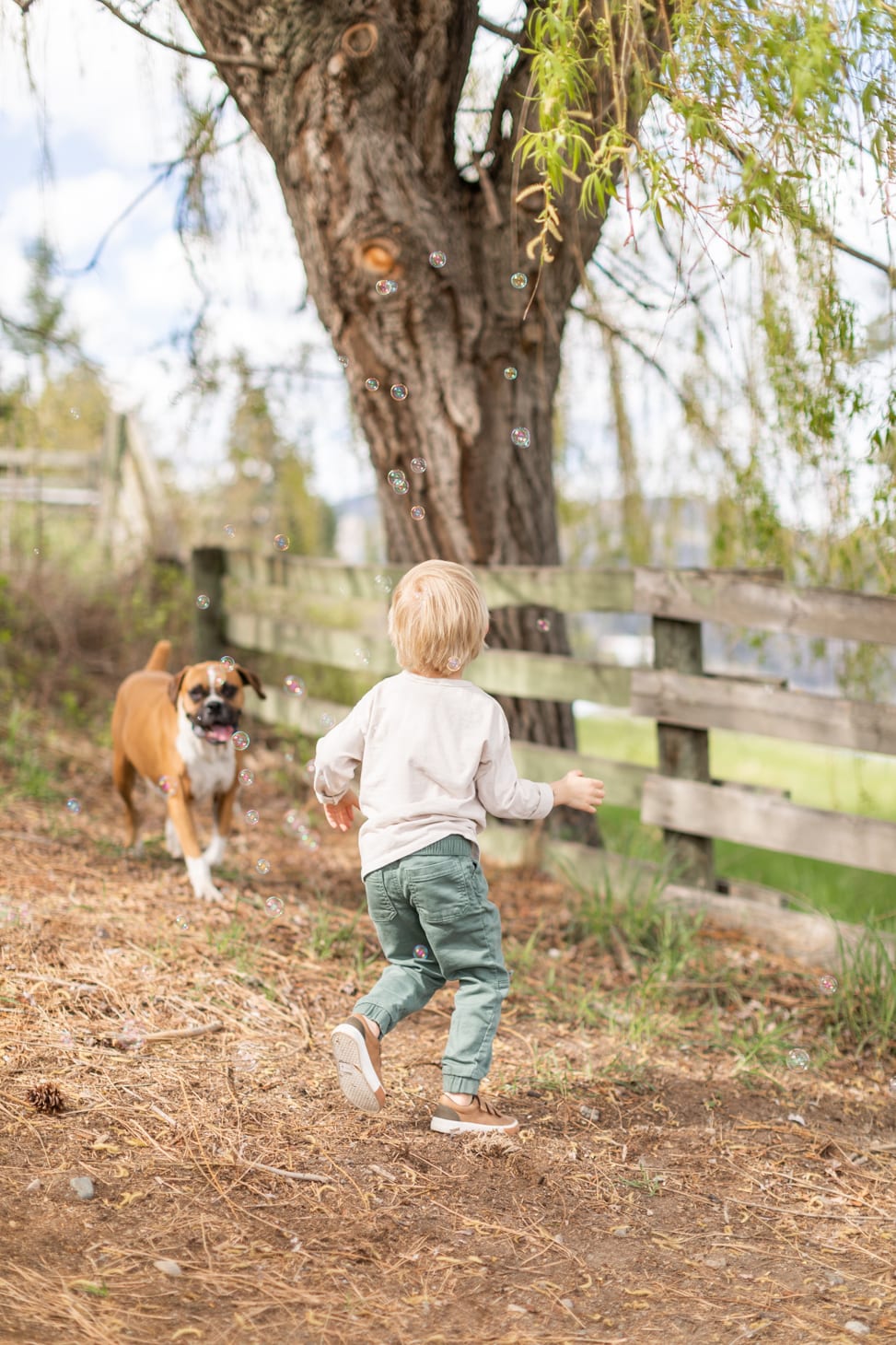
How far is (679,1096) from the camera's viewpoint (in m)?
3.48

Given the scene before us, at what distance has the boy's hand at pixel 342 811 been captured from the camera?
10.3 ft

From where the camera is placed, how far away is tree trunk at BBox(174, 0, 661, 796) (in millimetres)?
4832

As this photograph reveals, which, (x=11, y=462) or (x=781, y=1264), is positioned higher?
(x=11, y=462)

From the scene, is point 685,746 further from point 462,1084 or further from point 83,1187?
point 83,1187

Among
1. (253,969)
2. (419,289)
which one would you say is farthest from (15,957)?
(419,289)

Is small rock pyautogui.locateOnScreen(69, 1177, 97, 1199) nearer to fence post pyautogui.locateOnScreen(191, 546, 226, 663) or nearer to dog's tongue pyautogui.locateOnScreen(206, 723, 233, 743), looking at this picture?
dog's tongue pyautogui.locateOnScreen(206, 723, 233, 743)

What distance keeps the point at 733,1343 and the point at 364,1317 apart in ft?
2.28

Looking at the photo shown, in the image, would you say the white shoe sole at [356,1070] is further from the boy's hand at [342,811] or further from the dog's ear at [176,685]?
the dog's ear at [176,685]

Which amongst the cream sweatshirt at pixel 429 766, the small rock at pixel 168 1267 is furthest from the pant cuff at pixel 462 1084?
the small rock at pixel 168 1267

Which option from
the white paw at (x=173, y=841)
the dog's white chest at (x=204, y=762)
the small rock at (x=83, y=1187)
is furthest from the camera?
the white paw at (x=173, y=841)

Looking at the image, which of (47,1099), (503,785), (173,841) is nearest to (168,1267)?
(47,1099)

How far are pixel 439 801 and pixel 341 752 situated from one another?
0.29 meters

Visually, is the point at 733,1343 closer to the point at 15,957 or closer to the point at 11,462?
the point at 15,957

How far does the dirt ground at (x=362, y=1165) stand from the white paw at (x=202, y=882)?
62mm
